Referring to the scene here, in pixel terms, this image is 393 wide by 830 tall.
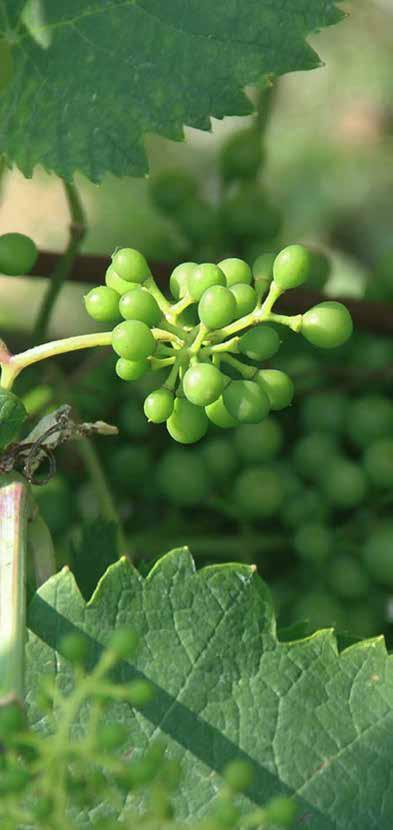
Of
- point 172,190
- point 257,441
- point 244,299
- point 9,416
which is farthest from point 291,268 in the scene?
point 172,190

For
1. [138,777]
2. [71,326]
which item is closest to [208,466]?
[138,777]

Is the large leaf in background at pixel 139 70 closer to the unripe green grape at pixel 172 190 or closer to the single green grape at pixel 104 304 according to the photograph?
the single green grape at pixel 104 304

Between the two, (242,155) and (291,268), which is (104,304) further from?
(242,155)

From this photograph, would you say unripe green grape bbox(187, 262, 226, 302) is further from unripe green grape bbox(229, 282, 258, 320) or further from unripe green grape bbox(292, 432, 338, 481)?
unripe green grape bbox(292, 432, 338, 481)

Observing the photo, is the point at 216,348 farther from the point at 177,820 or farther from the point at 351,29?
the point at 351,29

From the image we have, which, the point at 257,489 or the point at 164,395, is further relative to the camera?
the point at 257,489

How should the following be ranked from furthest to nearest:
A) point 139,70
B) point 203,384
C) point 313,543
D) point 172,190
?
point 172,190
point 313,543
point 139,70
point 203,384

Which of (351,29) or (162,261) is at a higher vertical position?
(351,29)

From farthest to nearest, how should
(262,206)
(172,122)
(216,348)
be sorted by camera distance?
(262,206) < (172,122) < (216,348)
